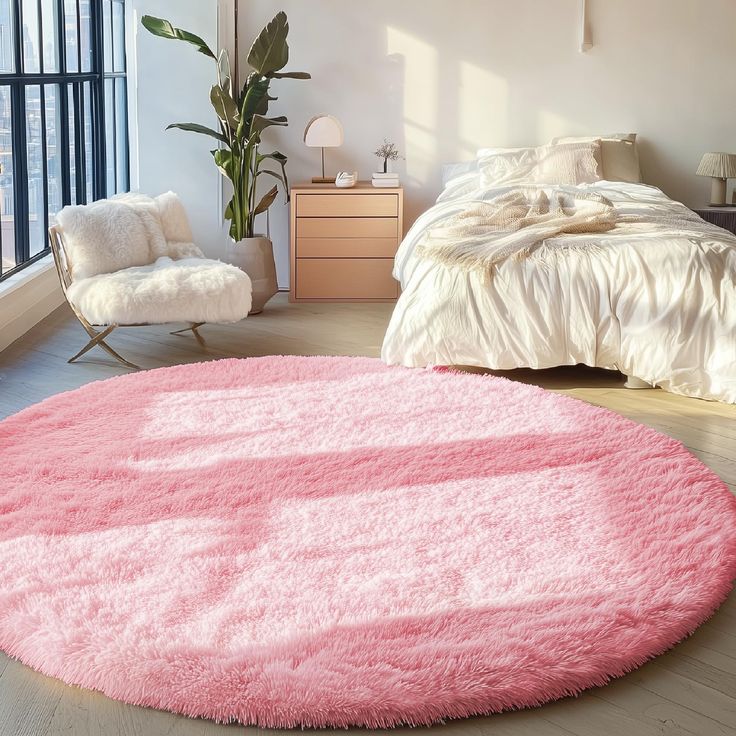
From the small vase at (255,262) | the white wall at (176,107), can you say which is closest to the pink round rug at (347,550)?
the small vase at (255,262)

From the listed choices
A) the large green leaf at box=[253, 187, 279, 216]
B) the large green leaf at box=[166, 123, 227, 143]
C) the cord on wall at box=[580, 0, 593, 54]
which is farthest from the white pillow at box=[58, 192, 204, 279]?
the cord on wall at box=[580, 0, 593, 54]

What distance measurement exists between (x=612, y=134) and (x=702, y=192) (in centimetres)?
74

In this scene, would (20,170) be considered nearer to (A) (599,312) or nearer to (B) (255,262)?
(B) (255,262)

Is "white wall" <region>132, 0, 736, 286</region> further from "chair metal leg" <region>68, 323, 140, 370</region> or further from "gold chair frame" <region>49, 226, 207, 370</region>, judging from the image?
"chair metal leg" <region>68, 323, 140, 370</region>

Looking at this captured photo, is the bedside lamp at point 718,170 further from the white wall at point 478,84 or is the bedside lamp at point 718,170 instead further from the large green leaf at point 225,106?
the large green leaf at point 225,106

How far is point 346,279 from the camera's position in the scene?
245 inches

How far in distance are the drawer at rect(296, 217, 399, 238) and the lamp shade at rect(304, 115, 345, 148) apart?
1.52ft

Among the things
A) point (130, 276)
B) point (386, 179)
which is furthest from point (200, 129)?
point (130, 276)

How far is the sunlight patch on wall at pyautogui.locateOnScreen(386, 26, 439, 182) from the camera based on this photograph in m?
6.39

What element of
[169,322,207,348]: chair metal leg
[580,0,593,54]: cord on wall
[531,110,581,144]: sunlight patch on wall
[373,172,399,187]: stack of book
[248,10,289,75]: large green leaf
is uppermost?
[580,0,593,54]: cord on wall

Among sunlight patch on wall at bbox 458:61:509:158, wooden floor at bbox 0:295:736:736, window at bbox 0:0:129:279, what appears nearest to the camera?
wooden floor at bbox 0:295:736:736

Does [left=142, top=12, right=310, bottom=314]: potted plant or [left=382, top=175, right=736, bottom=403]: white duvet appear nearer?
[left=382, top=175, right=736, bottom=403]: white duvet

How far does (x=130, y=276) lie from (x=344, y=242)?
1918mm

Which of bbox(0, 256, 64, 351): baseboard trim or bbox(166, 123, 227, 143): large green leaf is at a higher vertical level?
bbox(166, 123, 227, 143): large green leaf
